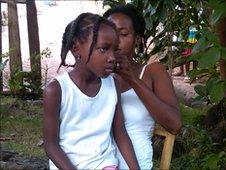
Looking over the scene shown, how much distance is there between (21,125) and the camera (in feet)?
16.5

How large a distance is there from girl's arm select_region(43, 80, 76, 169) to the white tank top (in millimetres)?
28

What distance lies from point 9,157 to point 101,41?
2.24 meters

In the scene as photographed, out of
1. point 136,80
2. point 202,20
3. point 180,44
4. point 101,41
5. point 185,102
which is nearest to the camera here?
point 101,41

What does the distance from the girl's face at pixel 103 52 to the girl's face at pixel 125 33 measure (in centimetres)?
25

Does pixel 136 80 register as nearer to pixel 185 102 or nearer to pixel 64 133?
pixel 64 133

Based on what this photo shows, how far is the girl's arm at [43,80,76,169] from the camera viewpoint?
179cm

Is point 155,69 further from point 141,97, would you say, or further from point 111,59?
point 111,59

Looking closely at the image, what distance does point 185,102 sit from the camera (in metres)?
6.52

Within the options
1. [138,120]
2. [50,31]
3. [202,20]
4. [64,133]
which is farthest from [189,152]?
[50,31]

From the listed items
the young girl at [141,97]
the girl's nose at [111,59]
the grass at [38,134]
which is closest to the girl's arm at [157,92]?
the young girl at [141,97]

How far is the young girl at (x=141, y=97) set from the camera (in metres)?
1.99

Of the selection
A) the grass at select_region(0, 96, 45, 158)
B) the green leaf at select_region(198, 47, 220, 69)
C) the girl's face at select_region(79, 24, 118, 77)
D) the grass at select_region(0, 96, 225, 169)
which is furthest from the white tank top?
the grass at select_region(0, 96, 45, 158)

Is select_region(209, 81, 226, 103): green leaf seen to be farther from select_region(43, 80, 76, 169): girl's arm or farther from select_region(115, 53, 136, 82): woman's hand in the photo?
select_region(43, 80, 76, 169): girl's arm

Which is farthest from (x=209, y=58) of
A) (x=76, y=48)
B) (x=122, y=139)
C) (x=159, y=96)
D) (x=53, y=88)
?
(x=53, y=88)
